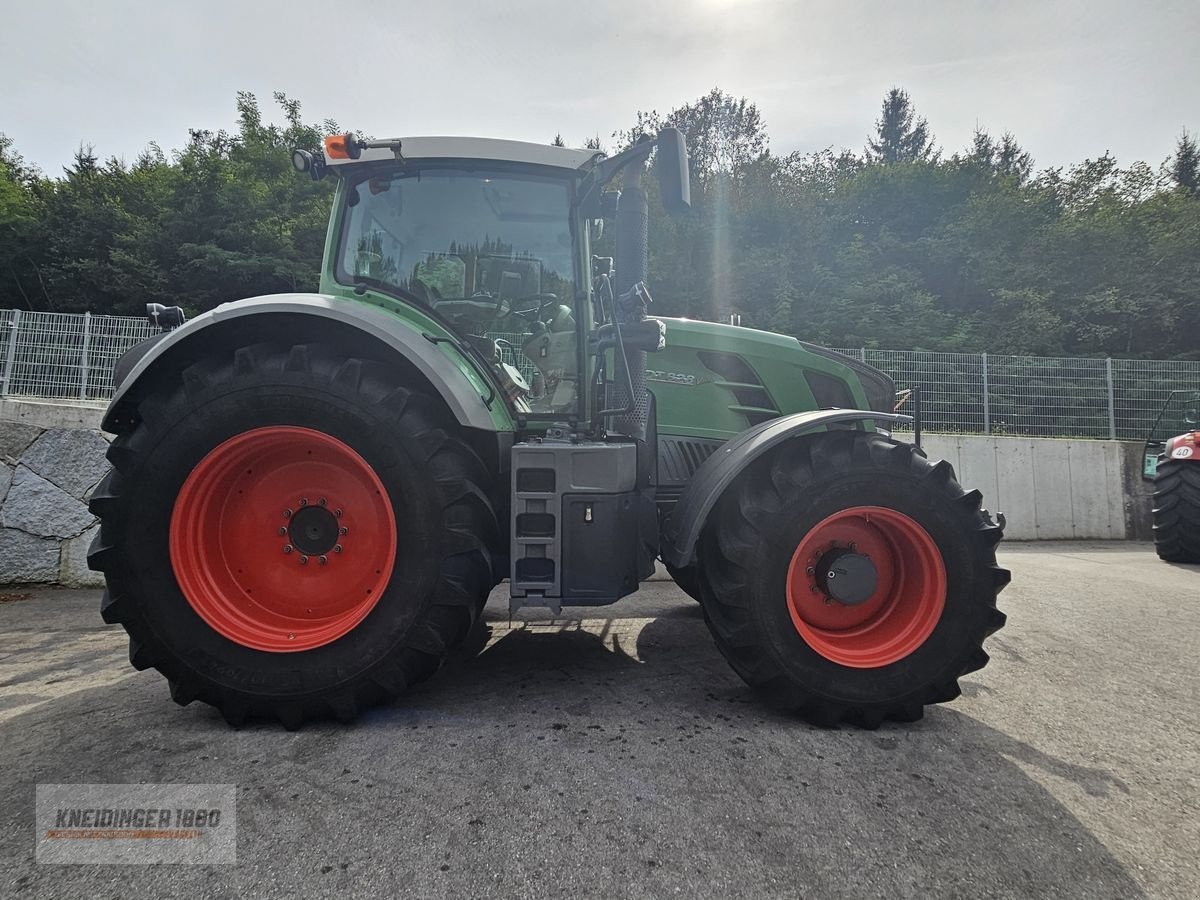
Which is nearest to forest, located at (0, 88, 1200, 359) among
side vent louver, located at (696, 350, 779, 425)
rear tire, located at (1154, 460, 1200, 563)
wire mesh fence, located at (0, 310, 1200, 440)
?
wire mesh fence, located at (0, 310, 1200, 440)

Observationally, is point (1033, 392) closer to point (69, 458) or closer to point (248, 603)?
point (248, 603)

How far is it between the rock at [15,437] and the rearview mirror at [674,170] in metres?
5.23

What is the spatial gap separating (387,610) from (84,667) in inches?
71.5

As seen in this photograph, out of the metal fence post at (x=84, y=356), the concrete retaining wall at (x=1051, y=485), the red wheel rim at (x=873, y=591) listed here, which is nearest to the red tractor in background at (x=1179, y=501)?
the concrete retaining wall at (x=1051, y=485)

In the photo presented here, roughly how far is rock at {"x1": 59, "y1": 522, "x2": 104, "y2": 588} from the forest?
12339 mm

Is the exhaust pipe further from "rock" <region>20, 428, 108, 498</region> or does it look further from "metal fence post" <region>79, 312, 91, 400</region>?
"metal fence post" <region>79, 312, 91, 400</region>

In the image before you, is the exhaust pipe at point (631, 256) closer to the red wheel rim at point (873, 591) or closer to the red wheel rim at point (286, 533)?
the red wheel rim at point (873, 591)

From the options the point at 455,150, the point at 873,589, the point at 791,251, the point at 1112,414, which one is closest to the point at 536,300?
the point at 455,150

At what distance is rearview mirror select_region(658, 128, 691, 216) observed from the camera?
204 centimetres

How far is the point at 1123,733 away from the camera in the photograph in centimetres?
198

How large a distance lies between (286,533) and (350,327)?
2.75 ft

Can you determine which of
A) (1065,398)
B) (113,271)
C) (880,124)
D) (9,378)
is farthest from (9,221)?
(880,124)

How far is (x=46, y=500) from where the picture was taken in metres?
4.30

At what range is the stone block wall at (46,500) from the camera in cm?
425
